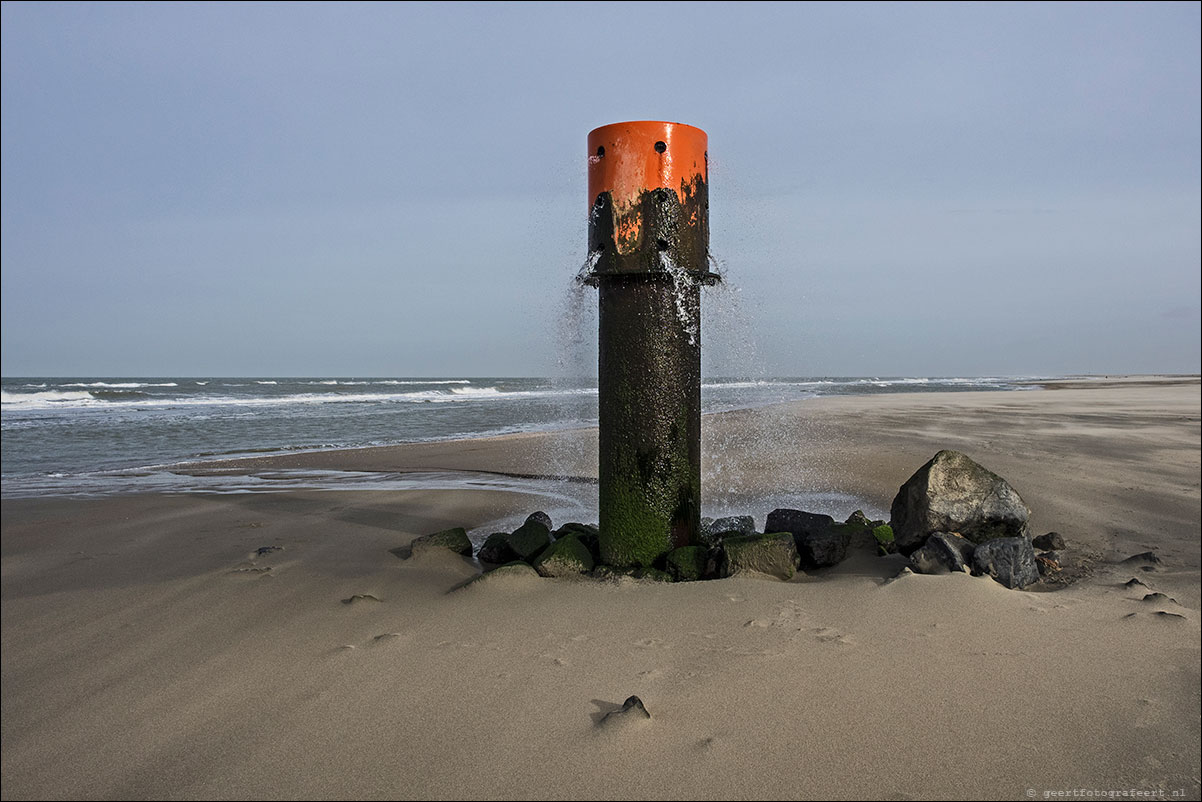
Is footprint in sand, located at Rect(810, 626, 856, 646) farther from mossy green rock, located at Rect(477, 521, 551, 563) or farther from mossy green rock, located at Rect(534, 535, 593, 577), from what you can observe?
mossy green rock, located at Rect(477, 521, 551, 563)

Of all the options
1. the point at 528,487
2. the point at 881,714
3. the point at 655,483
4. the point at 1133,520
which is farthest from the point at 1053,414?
the point at 881,714

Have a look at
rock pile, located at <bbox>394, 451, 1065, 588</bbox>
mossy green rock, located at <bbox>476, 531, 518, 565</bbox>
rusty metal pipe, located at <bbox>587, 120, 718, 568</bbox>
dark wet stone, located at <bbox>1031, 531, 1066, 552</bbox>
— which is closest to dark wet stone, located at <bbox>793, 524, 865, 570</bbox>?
rock pile, located at <bbox>394, 451, 1065, 588</bbox>

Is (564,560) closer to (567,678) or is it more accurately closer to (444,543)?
(444,543)

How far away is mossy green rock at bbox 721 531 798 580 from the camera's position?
13.0 feet

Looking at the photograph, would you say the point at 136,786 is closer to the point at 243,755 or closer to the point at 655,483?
the point at 243,755

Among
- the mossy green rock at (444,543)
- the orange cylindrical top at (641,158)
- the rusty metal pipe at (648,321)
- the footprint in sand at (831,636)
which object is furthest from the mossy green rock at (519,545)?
the orange cylindrical top at (641,158)

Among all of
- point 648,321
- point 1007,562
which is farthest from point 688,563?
point 1007,562

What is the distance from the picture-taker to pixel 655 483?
166 inches

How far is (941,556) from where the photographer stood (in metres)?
3.92

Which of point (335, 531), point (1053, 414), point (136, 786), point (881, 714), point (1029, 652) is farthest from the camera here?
point (1053, 414)

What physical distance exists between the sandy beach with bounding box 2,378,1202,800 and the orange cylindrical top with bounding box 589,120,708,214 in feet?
7.18

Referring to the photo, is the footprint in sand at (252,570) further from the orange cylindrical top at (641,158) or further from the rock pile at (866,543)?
the orange cylindrical top at (641,158)

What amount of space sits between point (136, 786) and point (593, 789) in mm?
1295

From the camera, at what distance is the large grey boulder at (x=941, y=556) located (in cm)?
386
